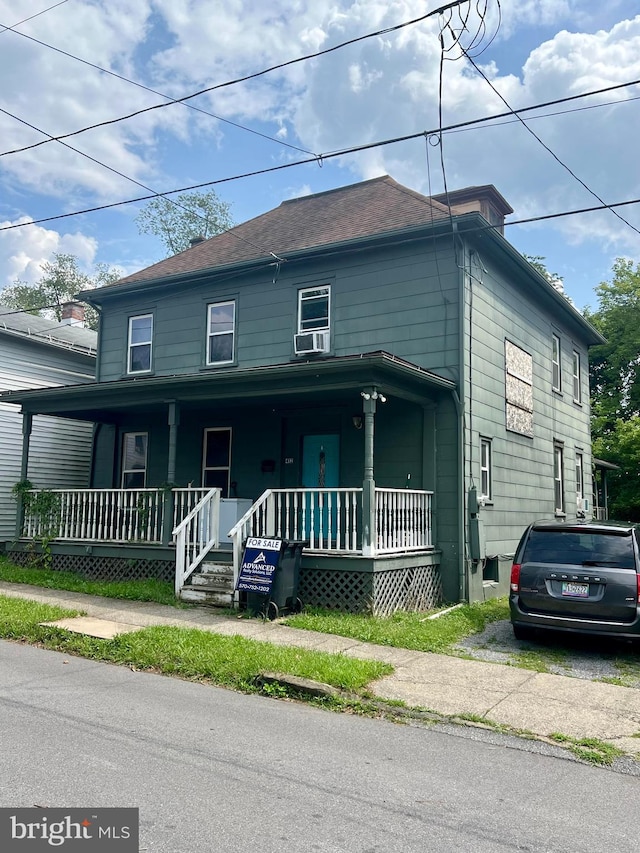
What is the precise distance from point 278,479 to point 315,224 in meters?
5.87

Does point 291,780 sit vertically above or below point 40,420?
below

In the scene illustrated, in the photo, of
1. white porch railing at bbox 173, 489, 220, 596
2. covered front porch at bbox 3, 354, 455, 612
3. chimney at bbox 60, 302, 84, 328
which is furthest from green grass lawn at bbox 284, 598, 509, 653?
chimney at bbox 60, 302, 84, 328

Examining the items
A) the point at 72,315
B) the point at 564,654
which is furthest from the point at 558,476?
the point at 72,315

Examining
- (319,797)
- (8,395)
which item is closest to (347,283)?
(8,395)

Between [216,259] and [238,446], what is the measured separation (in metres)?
4.45

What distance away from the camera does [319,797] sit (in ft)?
13.5

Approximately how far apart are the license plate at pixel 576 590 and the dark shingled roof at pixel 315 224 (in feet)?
23.6

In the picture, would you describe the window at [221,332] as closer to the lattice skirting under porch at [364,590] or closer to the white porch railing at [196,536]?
the white porch railing at [196,536]

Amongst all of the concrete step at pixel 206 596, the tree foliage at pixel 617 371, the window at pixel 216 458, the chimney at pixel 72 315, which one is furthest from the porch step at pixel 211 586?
the tree foliage at pixel 617 371

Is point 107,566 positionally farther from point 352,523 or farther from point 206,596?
point 352,523

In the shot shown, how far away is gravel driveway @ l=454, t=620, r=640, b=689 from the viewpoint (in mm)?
7620

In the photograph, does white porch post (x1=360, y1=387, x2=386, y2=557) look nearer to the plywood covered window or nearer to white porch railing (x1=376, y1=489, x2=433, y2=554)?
white porch railing (x1=376, y1=489, x2=433, y2=554)

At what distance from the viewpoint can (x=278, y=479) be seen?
46.1ft

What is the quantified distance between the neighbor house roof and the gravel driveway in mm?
13509
